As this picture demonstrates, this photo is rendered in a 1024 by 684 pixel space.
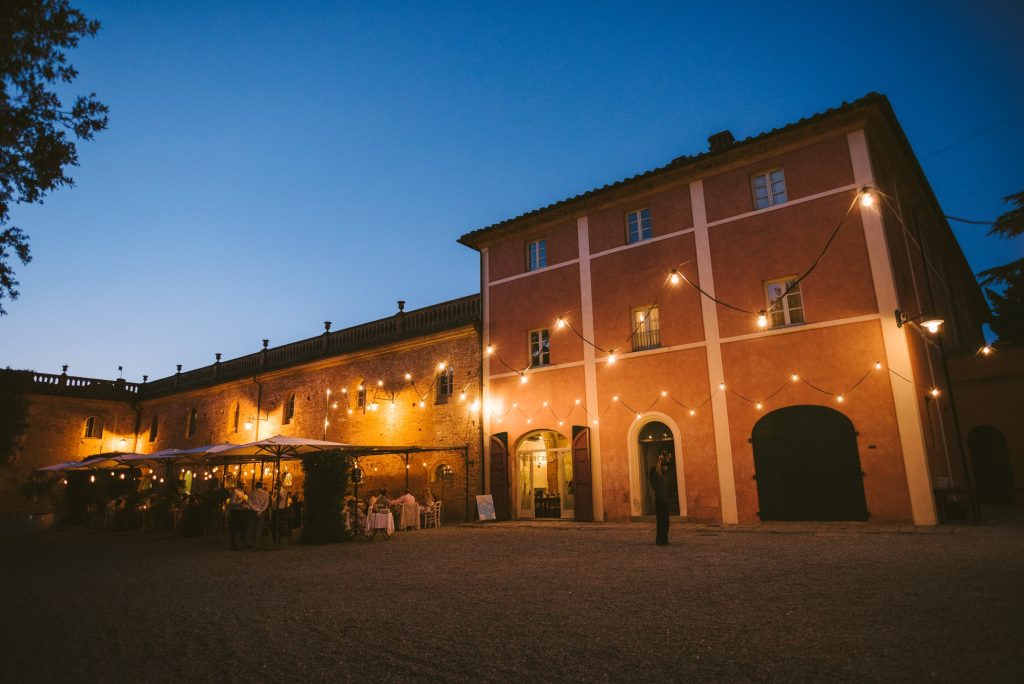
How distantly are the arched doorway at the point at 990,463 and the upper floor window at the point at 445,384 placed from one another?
16.4 m

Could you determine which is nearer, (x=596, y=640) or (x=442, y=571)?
(x=596, y=640)

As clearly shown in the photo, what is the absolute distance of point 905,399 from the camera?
11352 mm

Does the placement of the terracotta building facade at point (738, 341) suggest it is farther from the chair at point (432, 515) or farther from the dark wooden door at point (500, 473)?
the chair at point (432, 515)

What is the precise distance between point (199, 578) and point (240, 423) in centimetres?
1999

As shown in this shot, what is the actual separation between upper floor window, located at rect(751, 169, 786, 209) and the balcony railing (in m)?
4.01

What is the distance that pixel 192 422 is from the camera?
29516 mm

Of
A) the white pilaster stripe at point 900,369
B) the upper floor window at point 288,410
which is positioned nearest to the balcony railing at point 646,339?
the white pilaster stripe at point 900,369

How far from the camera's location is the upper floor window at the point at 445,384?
744 inches

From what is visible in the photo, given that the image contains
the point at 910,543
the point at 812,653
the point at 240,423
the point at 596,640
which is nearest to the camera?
the point at 812,653

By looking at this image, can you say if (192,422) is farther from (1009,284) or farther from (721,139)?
(1009,284)

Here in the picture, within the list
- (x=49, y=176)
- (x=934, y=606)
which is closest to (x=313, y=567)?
(x=49, y=176)

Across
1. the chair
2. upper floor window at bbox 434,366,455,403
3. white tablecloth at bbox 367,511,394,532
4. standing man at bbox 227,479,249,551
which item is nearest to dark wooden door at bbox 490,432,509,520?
the chair

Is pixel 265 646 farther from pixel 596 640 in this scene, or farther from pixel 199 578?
pixel 199 578

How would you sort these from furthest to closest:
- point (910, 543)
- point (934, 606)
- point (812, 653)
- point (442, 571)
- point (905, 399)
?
point (905, 399) < point (910, 543) < point (442, 571) < point (934, 606) < point (812, 653)
